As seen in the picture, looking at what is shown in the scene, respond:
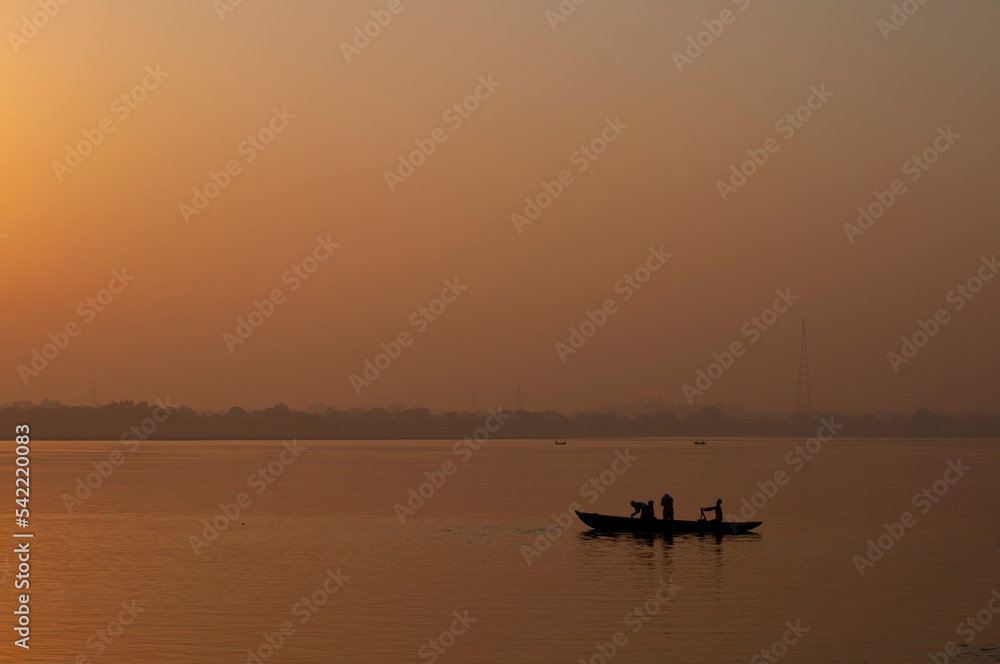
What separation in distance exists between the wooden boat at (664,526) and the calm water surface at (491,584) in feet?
2.04

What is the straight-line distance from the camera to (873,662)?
33.5 meters

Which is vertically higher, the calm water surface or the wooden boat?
the wooden boat

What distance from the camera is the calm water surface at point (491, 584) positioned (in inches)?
1404

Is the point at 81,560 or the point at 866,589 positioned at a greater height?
the point at 866,589

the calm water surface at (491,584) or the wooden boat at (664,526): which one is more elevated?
the wooden boat at (664,526)

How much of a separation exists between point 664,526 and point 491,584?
19159 millimetres

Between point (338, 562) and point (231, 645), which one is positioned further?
point (338, 562)

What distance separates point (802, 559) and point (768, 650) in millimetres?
23570

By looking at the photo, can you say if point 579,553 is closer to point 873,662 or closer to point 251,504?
point 873,662

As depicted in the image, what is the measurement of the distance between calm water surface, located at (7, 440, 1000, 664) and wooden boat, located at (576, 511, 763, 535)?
0.62 meters

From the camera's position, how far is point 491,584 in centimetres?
4803

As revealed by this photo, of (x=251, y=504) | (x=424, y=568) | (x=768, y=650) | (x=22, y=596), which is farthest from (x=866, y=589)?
(x=251, y=504)

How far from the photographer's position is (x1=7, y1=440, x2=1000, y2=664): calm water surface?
117ft

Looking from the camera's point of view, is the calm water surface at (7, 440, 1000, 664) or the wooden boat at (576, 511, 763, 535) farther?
the wooden boat at (576, 511, 763, 535)
